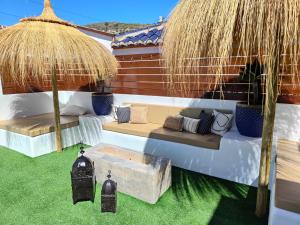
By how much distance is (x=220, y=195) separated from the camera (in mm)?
3203

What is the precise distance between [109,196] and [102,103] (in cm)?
314

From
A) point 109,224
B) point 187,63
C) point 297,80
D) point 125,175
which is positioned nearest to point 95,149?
point 125,175

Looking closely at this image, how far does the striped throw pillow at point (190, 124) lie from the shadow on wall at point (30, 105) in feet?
16.1

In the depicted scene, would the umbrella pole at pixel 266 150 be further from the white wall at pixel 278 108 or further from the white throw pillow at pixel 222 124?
the white throw pillow at pixel 222 124

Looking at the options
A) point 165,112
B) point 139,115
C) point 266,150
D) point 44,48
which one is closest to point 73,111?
point 139,115

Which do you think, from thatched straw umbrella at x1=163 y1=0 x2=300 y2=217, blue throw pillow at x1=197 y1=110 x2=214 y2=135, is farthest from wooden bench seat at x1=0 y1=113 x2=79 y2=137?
thatched straw umbrella at x1=163 y1=0 x2=300 y2=217

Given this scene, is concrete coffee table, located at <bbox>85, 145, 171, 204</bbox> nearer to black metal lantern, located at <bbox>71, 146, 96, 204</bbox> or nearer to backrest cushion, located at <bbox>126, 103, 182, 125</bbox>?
black metal lantern, located at <bbox>71, 146, 96, 204</bbox>

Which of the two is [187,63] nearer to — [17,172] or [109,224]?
[109,224]

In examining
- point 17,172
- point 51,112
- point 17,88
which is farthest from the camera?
point 51,112

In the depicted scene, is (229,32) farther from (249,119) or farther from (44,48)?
(44,48)

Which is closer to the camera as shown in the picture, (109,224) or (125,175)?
(109,224)

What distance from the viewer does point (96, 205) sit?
298cm

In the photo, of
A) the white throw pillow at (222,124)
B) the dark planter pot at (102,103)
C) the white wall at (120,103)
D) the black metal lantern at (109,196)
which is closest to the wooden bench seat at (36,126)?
the dark planter pot at (102,103)

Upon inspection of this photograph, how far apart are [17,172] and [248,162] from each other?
13.1 ft
